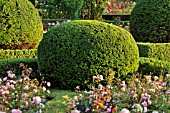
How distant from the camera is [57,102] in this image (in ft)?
16.7

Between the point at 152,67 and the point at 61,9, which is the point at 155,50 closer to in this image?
the point at 152,67

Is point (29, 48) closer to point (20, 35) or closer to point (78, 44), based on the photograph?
point (20, 35)

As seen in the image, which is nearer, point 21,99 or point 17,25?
point 21,99

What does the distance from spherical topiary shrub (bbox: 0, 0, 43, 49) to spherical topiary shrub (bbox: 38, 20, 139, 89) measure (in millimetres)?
2199

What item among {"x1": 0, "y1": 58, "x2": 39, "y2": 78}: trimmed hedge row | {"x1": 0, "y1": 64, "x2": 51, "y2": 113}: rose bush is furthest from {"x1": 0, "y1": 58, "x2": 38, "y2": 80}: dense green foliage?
{"x1": 0, "y1": 64, "x2": 51, "y2": 113}: rose bush

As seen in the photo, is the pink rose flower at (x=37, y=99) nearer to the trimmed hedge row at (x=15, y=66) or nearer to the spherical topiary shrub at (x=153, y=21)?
the trimmed hedge row at (x=15, y=66)

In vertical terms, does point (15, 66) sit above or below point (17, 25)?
below

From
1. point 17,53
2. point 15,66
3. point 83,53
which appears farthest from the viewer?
point 17,53

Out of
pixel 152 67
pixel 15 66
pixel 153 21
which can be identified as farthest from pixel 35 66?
pixel 153 21

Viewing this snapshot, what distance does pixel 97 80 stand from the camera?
5367mm

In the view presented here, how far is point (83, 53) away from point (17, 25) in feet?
9.37

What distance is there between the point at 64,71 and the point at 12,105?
135 cm

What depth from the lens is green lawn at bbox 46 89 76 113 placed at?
4752 millimetres

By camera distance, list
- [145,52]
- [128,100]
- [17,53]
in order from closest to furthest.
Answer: [128,100]
[17,53]
[145,52]
